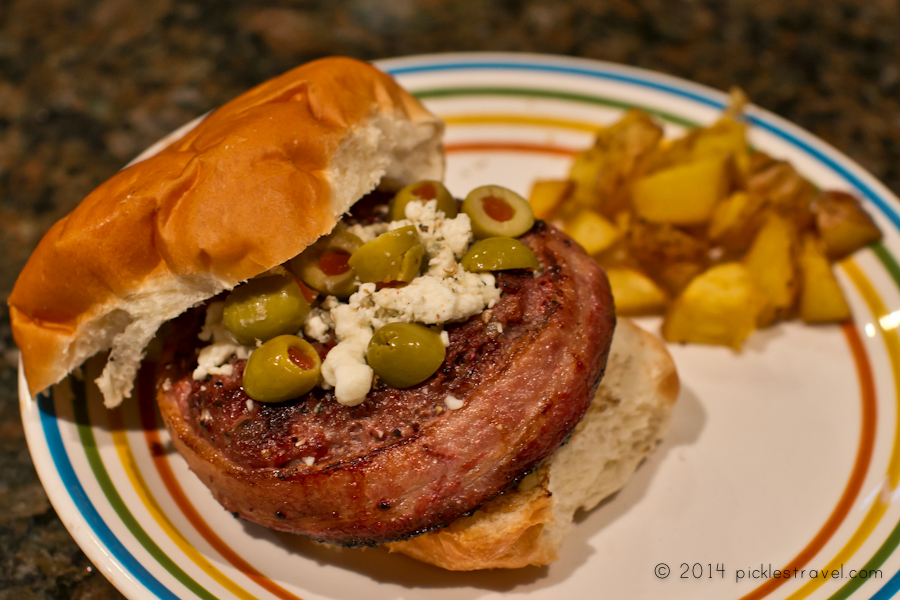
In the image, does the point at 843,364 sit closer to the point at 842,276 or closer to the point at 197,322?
the point at 842,276

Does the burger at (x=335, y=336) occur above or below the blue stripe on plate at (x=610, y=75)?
below

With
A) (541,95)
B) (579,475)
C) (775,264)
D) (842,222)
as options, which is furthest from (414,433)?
(541,95)

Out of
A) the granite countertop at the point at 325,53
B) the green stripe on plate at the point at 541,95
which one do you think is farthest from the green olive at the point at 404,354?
the granite countertop at the point at 325,53

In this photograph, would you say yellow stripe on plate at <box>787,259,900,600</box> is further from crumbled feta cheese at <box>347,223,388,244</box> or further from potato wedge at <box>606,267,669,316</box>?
crumbled feta cheese at <box>347,223,388,244</box>

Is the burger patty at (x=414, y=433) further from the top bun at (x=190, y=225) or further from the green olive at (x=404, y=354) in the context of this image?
the top bun at (x=190, y=225)

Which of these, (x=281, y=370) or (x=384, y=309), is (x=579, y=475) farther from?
(x=281, y=370)

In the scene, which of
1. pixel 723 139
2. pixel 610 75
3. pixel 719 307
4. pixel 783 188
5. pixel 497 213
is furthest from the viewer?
pixel 610 75
